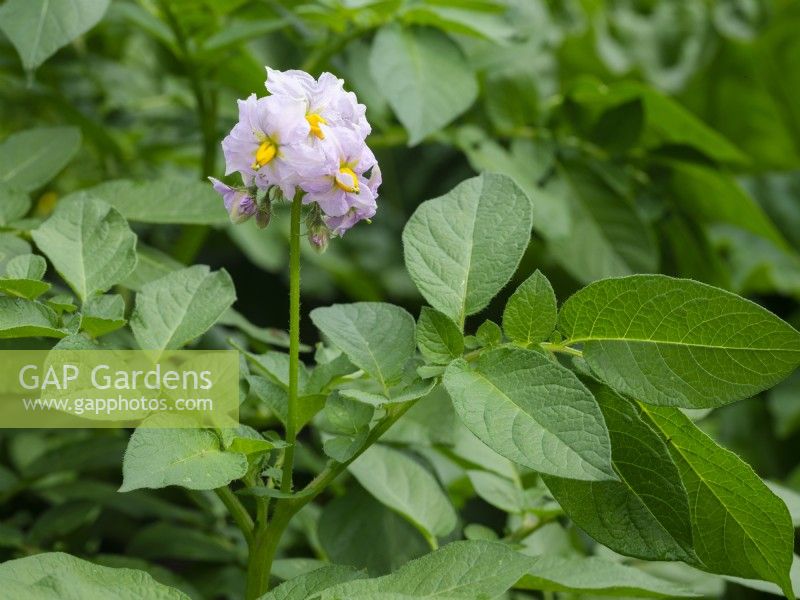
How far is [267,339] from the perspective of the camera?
64 cm

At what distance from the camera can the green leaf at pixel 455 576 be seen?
426 mm

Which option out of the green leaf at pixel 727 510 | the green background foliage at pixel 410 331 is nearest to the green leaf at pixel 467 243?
the green background foliage at pixel 410 331

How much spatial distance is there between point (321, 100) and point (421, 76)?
0.34 m

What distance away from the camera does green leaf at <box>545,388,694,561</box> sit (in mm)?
455

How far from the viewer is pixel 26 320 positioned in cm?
50

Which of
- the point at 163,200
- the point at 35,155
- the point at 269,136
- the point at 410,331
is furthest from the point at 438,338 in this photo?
the point at 35,155

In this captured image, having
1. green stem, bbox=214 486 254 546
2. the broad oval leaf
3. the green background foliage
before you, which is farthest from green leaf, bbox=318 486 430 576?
the broad oval leaf

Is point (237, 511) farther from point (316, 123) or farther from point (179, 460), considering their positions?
point (316, 123)

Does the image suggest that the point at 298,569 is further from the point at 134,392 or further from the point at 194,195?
the point at 194,195

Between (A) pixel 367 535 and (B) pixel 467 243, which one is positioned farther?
(A) pixel 367 535

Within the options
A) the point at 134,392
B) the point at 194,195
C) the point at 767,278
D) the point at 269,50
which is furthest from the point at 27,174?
the point at 767,278

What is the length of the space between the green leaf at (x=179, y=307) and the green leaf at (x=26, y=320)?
0.14 ft

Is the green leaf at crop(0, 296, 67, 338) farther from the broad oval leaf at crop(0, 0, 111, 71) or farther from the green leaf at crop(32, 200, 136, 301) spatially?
the broad oval leaf at crop(0, 0, 111, 71)

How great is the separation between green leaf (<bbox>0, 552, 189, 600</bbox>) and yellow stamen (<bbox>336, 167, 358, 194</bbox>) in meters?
0.20
